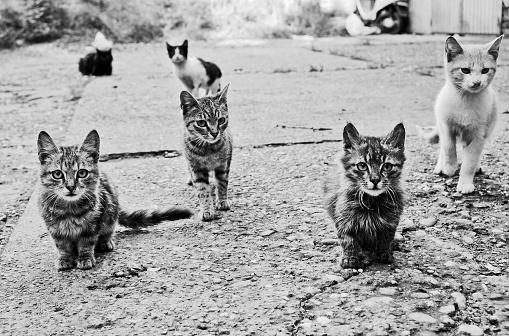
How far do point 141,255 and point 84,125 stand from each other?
10.7 ft

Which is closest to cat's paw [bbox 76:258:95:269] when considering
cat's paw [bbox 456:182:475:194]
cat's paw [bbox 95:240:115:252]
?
cat's paw [bbox 95:240:115:252]

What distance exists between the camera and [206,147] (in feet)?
12.6

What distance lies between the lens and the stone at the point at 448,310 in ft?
8.23

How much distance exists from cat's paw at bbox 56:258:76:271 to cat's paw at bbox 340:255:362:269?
51.0 inches

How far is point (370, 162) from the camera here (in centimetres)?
289

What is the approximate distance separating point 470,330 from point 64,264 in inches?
73.1

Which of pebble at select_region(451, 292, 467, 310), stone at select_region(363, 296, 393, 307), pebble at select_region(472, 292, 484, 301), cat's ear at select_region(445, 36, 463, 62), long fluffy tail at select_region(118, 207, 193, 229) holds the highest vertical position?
cat's ear at select_region(445, 36, 463, 62)

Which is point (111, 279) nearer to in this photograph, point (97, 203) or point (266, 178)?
point (97, 203)

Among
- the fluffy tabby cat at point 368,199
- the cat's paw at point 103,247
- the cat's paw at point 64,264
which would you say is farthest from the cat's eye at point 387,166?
the cat's paw at point 64,264

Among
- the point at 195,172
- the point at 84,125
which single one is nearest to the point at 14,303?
the point at 195,172

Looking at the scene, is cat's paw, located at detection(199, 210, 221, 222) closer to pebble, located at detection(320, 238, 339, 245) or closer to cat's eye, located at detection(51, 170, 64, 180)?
pebble, located at detection(320, 238, 339, 245)

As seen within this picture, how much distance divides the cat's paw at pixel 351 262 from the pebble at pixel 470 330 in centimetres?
62

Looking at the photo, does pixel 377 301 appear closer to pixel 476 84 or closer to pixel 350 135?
pixel 350 135

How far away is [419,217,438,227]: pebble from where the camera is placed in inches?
136
